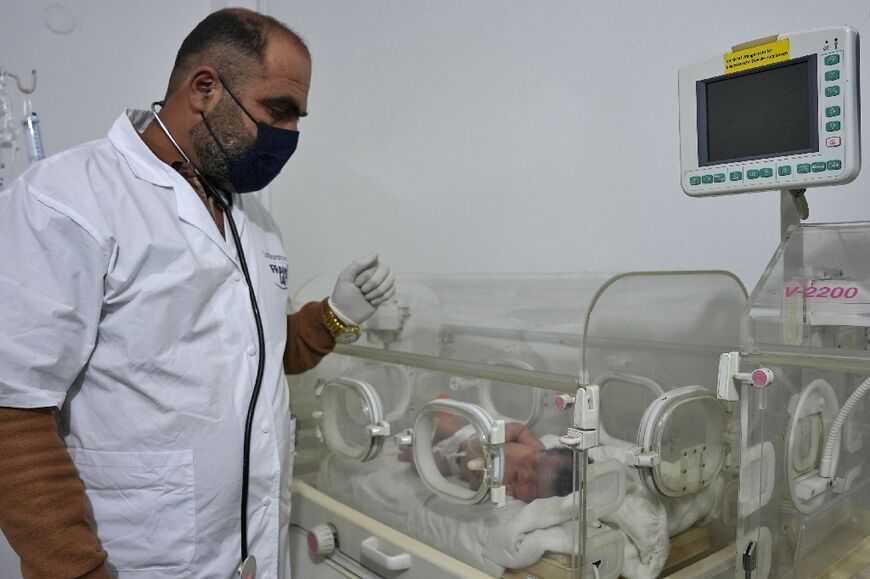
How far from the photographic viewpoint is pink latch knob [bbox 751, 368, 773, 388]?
1051mm

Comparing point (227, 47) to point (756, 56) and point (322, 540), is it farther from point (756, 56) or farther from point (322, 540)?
point (322, 540)

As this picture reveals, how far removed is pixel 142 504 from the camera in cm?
111

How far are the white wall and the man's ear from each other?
3.22 ft

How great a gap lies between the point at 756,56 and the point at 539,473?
2.74ft

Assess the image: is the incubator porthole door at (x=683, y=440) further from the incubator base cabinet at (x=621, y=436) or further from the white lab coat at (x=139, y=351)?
the white lab coat at (x=139, y=351)

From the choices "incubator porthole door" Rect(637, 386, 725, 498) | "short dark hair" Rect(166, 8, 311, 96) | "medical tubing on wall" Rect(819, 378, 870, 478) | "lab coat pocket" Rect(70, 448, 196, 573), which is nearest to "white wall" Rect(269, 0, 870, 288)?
"incubator porthole door" Rect(637, 386, 725, 498)

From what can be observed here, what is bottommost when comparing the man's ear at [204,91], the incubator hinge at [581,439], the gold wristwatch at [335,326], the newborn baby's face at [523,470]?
the newborn baby's face at [523,470]

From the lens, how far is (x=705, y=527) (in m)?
1.31

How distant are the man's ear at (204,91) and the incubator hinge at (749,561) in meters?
1.22

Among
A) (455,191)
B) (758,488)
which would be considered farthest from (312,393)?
(758,488)

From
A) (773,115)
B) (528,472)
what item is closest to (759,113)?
(773,115)

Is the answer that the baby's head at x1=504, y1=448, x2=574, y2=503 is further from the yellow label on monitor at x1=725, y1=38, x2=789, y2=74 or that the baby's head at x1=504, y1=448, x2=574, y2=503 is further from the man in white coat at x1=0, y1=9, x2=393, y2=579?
the yellow label on monitor at x1=725, y1=38, x2=789, y2=74

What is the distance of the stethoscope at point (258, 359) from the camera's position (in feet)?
3.93

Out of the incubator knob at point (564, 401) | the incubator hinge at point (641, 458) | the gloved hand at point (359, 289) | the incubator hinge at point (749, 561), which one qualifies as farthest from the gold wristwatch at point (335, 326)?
the incubator hinge at point (749, 561)
